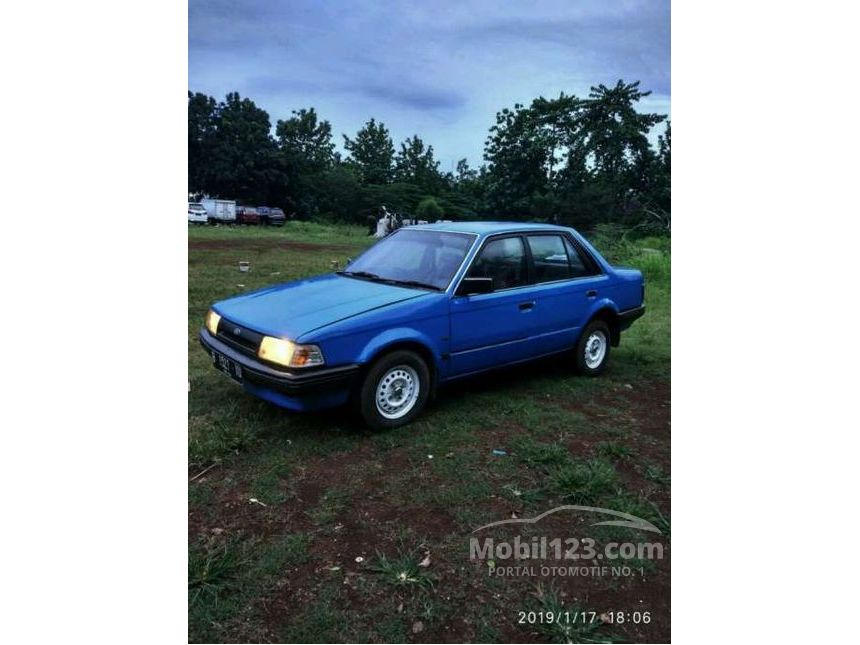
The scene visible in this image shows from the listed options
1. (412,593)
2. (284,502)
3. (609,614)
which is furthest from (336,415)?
(609,614)

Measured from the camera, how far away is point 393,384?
10.9ft

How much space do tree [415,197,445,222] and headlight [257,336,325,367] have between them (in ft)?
14.2

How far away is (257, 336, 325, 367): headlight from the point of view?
9.57 feet

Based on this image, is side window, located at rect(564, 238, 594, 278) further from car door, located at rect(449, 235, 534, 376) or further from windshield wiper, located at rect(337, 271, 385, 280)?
windshield wiper, located at rect(337, 271, 385, 280)

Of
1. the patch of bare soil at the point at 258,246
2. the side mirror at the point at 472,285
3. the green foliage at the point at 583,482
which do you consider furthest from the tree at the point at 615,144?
the patch of bare soil at the point at 258,246

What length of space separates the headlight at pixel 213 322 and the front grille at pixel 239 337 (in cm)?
5

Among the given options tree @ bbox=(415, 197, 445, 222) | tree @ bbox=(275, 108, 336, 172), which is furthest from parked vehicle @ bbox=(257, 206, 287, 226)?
tree @ bbox=(415, 197, 445, 222)

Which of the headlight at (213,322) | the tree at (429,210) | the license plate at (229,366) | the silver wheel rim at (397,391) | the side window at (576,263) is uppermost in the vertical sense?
the tree at (429,210)

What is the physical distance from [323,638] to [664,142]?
228 inches

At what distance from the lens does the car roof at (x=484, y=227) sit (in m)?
3.91

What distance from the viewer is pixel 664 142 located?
5.84 metres

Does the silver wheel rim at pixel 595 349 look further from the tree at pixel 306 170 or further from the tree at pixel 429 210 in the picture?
the tree at pixel 306 170

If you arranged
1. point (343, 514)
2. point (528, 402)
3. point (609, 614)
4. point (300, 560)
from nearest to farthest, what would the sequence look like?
point (609, 614) → point (300, 560) → point (343, 514) → point (528, 402)
